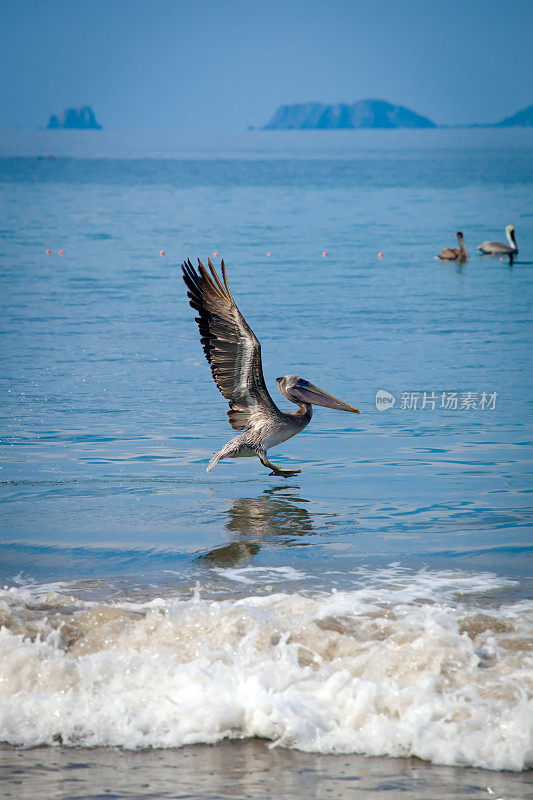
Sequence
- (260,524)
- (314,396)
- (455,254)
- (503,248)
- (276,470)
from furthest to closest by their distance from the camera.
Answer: (503,248)
(455,254)
(314,396)
(276,470)
(260,524)

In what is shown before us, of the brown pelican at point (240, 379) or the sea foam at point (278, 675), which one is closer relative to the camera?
the sea foam at point (278, 675)

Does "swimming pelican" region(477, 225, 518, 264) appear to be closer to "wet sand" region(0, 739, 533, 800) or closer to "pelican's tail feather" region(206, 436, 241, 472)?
"pelican's tail feather" region(206, 436, 241, 472)

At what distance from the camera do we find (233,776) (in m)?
4.60

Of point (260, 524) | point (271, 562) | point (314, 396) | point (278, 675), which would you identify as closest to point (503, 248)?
point (314, 396)

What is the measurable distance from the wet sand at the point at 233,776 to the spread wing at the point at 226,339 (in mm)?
4385

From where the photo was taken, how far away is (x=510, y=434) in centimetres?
1100

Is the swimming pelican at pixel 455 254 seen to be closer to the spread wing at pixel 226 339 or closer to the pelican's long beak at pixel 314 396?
the pelican's long beak at pixel 314 396

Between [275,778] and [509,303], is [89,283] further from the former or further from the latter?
[275,778]

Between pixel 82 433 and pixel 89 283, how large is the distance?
1295 centimetres

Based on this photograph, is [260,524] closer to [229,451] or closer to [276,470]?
[276,470]

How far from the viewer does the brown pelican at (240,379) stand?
8789mm

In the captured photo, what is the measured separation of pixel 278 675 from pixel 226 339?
13.1 ft

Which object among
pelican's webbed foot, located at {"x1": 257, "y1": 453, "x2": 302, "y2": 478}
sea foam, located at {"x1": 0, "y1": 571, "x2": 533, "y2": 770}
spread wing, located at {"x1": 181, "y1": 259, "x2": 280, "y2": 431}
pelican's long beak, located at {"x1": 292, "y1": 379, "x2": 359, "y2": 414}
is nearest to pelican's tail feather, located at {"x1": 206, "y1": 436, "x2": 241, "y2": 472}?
pelican's webbed foot, located at {"x1": 257, "y1": 453, "x2": 302, "y2": 478}

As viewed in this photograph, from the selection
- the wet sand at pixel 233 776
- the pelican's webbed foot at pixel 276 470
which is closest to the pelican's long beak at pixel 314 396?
the pelican's webbed foot at pixel 276 470
